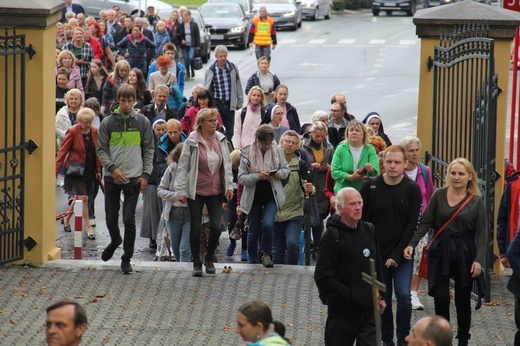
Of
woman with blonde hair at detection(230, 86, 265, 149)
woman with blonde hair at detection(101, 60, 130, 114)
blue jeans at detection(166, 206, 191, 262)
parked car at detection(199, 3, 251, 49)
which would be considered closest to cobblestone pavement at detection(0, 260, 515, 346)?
blue jeans at detection(166, 206, 191, 262)

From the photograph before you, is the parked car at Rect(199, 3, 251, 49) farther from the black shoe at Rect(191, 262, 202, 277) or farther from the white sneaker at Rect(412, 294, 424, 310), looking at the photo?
the white sneaker at Rect(412, 294, 424, 310)

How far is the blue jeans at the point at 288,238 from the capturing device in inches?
508

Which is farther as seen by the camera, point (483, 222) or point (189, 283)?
point (189, 283)

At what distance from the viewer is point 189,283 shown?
39.4ft

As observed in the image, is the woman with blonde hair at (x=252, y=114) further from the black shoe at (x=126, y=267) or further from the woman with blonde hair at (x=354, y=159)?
the black shoe at (x=126, y=267)

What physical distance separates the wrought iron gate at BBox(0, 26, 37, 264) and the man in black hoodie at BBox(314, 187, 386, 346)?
465 cm

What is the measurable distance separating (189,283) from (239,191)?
1.63m

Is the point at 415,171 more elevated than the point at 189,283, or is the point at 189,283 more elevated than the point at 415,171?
the point at 415,171

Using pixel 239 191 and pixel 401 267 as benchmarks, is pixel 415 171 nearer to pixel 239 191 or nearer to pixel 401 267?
pixel 401 267

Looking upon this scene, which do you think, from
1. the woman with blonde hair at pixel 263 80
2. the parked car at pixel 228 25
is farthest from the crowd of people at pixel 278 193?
the parked car at pixel 228 25

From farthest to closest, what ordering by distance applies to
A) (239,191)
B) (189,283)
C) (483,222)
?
(239,191)
(189,283)
(483,222)

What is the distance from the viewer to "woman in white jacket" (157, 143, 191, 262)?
1295 cm

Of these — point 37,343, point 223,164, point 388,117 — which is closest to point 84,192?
point 223,164

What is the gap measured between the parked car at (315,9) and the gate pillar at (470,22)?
38954 millimetres
